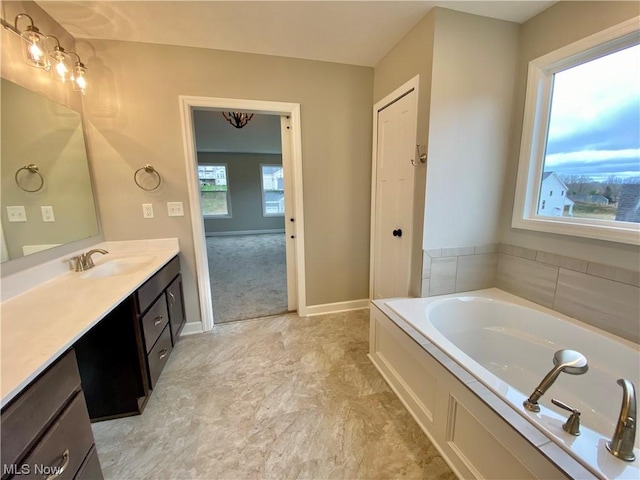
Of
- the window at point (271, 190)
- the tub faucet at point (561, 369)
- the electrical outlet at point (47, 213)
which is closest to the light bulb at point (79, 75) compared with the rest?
the electrical outlet at point (47, 213)

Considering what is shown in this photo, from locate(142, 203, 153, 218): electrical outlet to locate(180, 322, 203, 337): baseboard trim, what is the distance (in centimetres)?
103

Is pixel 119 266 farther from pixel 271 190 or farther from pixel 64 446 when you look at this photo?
pixel 271 190

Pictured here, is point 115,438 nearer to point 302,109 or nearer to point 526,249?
point 302,109

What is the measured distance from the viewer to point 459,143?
179 cm

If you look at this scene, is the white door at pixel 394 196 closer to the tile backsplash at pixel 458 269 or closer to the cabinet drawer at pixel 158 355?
the tile backsplash at pixel 458 269

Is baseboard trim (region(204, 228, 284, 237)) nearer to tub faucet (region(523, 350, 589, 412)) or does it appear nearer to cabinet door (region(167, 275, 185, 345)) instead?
cabinet door (region(167, 275, 185, 345))

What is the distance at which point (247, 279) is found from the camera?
12.7 feet

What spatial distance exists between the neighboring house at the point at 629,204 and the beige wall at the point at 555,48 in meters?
0.15

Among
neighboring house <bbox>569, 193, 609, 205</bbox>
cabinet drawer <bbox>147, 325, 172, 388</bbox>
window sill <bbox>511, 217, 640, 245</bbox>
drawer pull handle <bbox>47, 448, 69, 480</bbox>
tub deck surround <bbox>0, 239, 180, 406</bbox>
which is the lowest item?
cabinet drawer <bbox>147, 325, 172, 388</bbox>

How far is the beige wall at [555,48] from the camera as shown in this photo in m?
1.36

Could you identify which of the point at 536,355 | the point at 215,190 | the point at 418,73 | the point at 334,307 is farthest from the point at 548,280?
the point at 215,190

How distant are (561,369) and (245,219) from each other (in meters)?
7.40

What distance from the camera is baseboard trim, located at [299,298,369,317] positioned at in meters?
2.73

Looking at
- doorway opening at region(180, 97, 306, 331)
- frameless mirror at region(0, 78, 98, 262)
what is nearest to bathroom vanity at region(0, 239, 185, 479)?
frameless mirror at region(0, 78, 98, 262)
